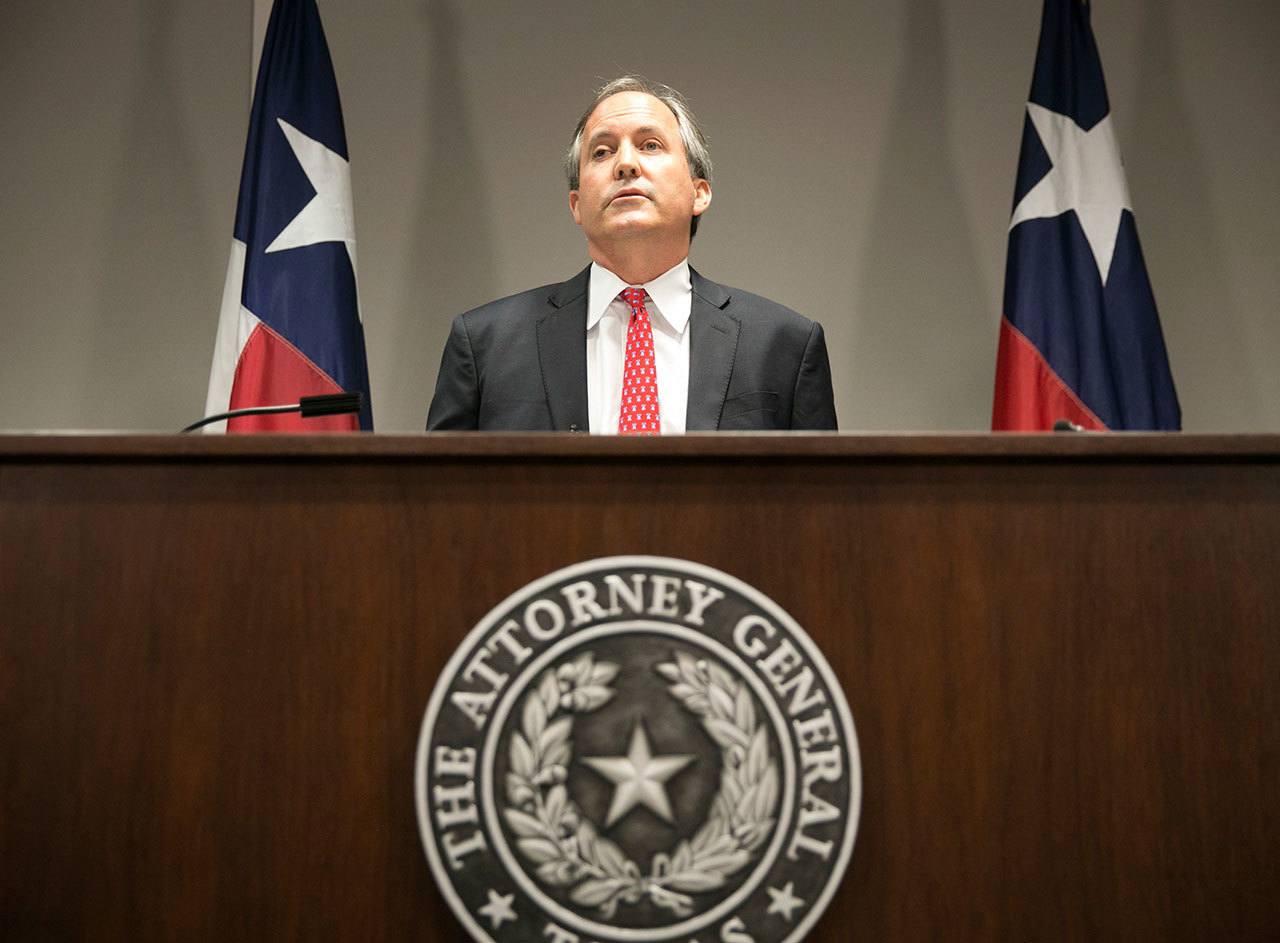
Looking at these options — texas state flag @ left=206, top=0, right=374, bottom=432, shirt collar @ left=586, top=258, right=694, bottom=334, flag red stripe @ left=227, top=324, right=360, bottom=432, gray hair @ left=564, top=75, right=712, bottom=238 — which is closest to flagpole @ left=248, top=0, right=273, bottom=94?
texas state flag @ left=206, top=0, right=374, bottom=432

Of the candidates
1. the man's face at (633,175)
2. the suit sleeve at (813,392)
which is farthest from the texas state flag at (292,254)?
the suit sleeve at (813,392)

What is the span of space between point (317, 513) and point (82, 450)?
0.79 ft

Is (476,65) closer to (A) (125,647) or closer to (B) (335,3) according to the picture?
(B) (335,3)

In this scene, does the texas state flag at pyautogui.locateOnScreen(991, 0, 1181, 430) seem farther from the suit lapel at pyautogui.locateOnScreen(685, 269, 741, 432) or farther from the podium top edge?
the podium top edge

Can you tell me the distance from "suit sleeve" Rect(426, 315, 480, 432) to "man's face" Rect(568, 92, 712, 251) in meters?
0.33

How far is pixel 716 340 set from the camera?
2.04 metres

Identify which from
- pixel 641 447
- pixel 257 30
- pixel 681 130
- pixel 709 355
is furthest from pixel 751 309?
pixel 257 30

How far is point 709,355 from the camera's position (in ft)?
6.64

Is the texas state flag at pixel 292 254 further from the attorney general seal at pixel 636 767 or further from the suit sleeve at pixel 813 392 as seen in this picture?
the attorney general seal at pixel 636 767

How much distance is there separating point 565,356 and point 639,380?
160 millimetres

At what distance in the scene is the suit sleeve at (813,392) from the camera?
2043mm

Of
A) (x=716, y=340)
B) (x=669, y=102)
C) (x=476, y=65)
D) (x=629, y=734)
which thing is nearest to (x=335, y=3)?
(x=476, y=65)

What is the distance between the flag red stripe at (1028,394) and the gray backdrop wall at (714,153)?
0.33 meters

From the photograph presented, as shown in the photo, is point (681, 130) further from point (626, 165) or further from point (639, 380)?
point (639, 380)
